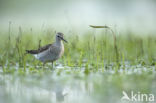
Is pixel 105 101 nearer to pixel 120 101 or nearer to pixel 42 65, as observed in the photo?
pixel 120 101

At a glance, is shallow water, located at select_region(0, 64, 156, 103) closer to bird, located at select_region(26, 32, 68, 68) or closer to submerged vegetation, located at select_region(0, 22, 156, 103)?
submerged vegetation, located at select_region(0, 22, 156, 103)

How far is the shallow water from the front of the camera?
271 inches

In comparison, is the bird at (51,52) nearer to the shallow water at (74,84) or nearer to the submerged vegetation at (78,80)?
the submerged vegetation at (78,80)

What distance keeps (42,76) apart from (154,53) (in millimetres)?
4518

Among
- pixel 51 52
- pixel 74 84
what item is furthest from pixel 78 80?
pixel 51 52

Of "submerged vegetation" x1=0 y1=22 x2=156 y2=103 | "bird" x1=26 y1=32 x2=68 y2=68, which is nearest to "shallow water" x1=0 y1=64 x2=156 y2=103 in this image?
"submerged vegetation" x1=0 y1=22 x2=156 y2=103

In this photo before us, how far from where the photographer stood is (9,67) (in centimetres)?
967

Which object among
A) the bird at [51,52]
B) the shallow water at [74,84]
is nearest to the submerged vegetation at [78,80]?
the shallow water at [74,84]

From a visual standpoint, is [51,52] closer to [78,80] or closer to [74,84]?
[78,80]

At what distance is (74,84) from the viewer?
7898 mm

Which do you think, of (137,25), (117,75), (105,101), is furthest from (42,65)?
(137,25)

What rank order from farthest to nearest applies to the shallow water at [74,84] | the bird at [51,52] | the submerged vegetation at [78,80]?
the bird at [51,52] < the submerged vegetation at [78,80] < the shallow water at [74,84]

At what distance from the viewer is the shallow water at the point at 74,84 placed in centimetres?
689

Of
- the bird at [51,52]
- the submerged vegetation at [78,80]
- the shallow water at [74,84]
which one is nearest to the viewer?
the shallow water at [74,84]
